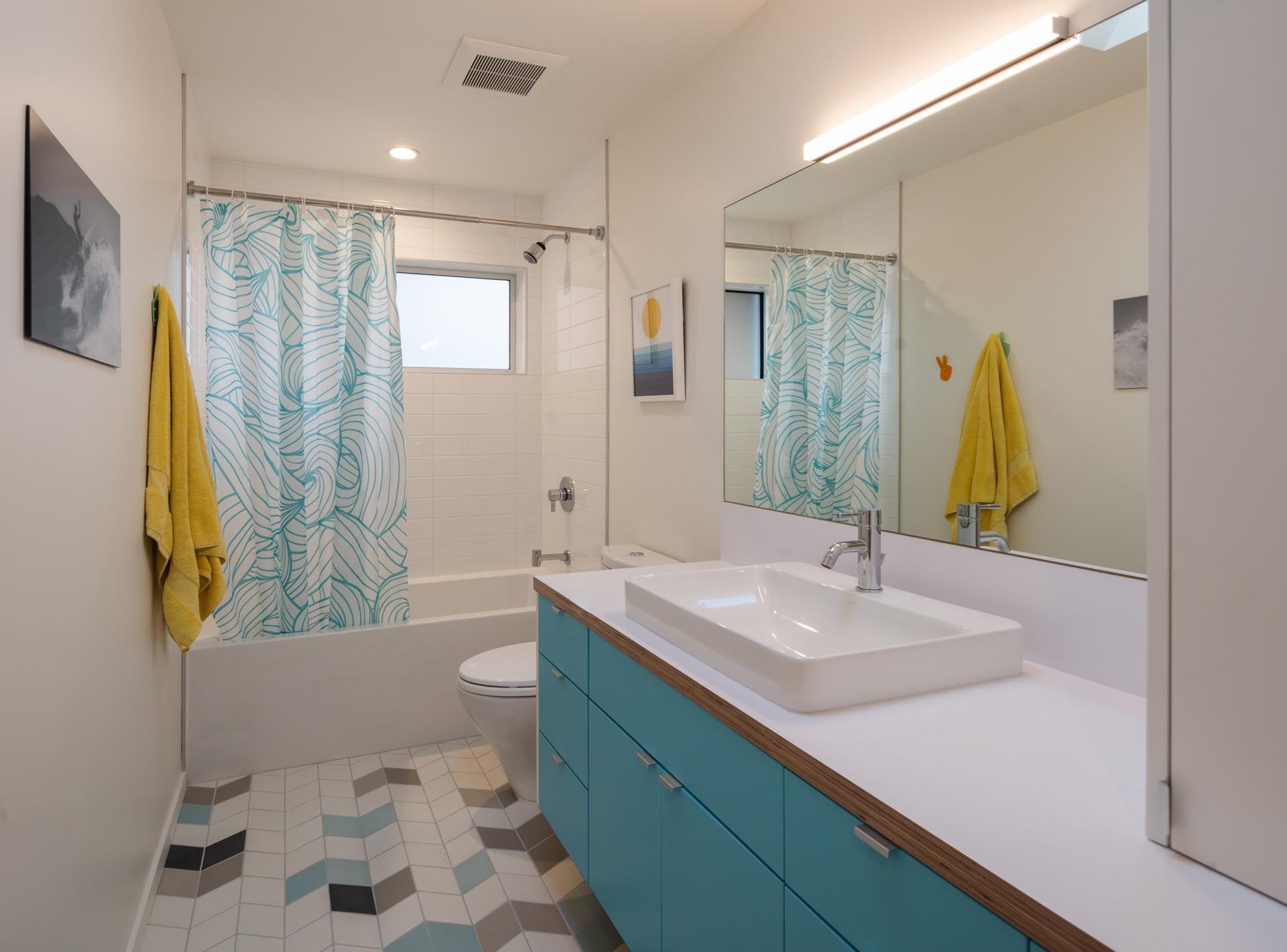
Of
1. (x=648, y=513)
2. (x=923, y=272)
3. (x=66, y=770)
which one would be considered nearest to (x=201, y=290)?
(x=648, y=513)

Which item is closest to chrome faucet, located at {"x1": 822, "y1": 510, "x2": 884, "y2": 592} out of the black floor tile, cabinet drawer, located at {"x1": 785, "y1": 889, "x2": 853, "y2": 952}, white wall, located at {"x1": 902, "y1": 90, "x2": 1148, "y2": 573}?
white wall, located at {"x1": 902, "y1": 90, "x2": 1148, "y2": 573}

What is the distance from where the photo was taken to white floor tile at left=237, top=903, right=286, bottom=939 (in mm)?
1879

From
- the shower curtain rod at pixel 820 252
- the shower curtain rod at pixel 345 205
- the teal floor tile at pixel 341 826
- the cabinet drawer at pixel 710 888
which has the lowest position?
the teal floor tile at pixel 341 826

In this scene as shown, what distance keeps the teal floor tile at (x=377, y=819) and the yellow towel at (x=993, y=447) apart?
77.6 inches

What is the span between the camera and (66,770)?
1276mm

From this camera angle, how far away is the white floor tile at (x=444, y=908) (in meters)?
1.93

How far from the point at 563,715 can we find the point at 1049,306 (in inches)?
56.4

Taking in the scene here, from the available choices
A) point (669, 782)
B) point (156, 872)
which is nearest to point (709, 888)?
point (669, 782)

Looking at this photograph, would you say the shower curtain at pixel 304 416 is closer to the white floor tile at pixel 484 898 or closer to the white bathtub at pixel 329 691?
the white bathtub at pixel 329 691

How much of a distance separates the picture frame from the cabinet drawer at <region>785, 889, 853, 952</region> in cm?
182

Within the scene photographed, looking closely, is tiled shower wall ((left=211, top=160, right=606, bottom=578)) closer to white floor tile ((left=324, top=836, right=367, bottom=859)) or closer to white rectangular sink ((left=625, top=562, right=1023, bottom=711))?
white floor tile ((left=324, top=836, right=367, bottom=859))

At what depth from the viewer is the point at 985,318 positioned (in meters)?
1.47

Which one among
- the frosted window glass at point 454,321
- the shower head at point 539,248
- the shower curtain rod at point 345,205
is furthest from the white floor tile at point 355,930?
the shower head at point 539,248

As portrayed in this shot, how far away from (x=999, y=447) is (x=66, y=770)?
1.72 m
